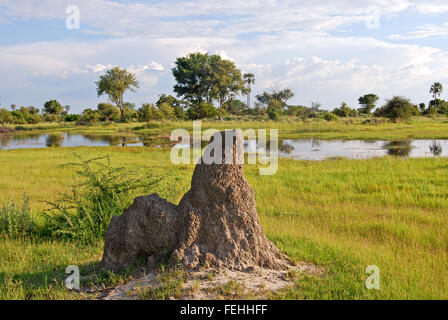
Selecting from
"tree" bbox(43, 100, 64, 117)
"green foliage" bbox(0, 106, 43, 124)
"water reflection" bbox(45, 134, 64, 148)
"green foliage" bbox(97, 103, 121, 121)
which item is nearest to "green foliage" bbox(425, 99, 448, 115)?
"green foliage" bbox(97, 103, 121, 121)

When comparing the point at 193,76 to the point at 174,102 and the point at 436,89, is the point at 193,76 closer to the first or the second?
the point at 174,102

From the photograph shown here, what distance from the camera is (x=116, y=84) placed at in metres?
70.4

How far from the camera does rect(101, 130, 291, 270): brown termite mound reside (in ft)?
15.0

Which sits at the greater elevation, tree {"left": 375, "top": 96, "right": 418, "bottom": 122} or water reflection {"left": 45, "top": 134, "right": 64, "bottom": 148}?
tree {"left": 375, "top": 96, "right": 418, "bottom": 122}

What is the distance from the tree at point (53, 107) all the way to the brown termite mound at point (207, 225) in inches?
3807

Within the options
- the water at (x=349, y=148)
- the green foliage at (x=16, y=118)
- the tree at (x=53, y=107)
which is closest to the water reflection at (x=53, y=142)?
the water at (x=349, y=148)

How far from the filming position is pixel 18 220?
23.1ft

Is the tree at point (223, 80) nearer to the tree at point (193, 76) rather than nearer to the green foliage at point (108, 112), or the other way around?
the tree at point (193, 76)

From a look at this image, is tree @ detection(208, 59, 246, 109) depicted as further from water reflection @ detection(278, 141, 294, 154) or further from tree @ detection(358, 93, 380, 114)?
water reflection @ detection(278, 141, 294, 154)

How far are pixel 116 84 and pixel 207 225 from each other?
7028cm

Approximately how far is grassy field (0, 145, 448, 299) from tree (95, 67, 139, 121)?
59.4 metres

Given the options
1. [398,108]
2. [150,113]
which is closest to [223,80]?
[150,113]

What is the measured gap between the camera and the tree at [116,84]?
70.2 m
